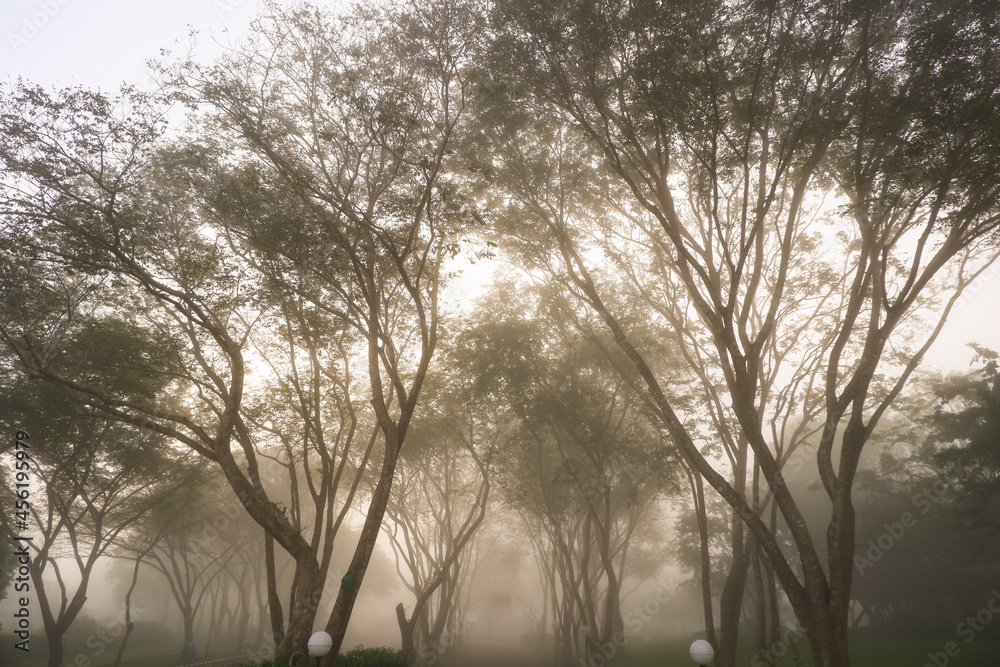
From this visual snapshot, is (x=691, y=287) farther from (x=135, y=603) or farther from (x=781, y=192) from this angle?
(x=135, y=603)

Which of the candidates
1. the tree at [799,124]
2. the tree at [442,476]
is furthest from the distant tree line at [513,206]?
the tree at [442,476]

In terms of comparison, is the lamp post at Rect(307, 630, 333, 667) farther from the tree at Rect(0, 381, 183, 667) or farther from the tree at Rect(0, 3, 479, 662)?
the tree at Rect(0, 381, 183, 667)

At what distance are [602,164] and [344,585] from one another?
1023 centimetres

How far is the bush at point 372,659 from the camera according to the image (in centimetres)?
1267

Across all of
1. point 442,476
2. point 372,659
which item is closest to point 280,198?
point 372,659

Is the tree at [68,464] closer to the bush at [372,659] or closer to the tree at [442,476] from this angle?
the bush at [372,659]

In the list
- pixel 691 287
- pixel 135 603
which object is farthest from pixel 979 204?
pixel 135 603

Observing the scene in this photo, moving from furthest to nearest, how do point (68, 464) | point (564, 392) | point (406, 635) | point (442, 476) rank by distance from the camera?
point (442, 476) < point (564, 392) < point (68, 464) < point (406, 635)

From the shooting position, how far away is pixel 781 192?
13.6 metres

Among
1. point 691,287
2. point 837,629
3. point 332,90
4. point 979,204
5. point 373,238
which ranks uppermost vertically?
point 332,90

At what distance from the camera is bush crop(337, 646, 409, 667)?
12.7m

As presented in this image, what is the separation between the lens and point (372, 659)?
1434cm

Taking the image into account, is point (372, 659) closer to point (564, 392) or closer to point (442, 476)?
point (564, 392)

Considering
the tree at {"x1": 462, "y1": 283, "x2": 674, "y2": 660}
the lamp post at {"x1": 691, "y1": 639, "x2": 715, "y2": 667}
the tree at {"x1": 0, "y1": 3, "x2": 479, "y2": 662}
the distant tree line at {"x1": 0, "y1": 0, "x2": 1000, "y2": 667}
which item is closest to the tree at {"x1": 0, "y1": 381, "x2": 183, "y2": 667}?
the distant tree line at {"x1": 0, "y1": 0, "x2": 1000, "y2": 667}
